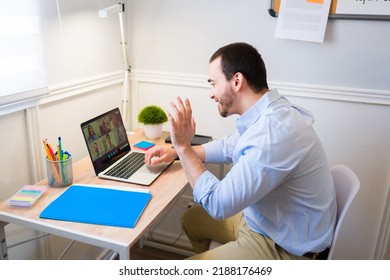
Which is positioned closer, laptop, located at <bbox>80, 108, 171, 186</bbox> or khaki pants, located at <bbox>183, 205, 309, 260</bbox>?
khaki pants, located at <bbox>183, 205, 309, 260</bbox>

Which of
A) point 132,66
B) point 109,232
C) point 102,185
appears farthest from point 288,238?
point 132,66

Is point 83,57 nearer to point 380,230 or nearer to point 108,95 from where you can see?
point 108,95

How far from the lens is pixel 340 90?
1769mm

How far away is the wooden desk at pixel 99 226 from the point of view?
101 centimetres

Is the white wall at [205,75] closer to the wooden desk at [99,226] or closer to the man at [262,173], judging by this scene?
the wooden desk at [99,226]

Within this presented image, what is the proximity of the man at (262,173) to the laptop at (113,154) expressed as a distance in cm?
28

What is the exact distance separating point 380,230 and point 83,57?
181cm

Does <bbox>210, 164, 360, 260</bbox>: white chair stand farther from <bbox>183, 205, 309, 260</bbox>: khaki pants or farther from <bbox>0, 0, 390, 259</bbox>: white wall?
<bbox>0, 0, 390, 259</bbox>: white wall

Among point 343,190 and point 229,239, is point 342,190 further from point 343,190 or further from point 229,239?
point 229,239

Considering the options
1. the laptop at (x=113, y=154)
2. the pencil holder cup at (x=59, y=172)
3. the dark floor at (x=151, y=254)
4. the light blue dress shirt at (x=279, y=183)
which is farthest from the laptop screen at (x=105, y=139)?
the dark floor at (x=151, y=254)

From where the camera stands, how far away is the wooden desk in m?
1.01

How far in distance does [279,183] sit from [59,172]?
2.59ft

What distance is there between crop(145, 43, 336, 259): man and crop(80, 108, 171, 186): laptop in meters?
0.28

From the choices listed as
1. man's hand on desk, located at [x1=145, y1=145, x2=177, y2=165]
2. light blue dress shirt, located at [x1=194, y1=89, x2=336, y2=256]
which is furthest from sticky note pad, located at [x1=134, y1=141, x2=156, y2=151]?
light blue dress shirt, located at [x1=194, y1=89, x2=336, y2=256]
